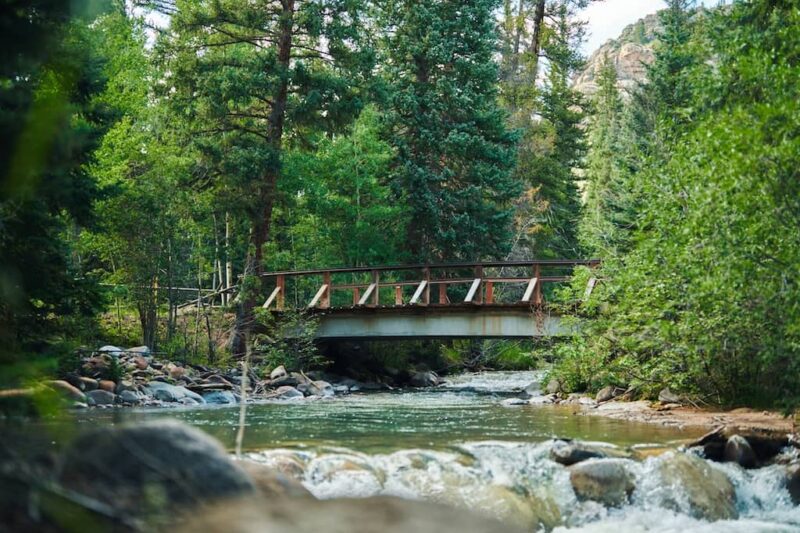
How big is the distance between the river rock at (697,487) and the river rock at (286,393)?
1037 cm

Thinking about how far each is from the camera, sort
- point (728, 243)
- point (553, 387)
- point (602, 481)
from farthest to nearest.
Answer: point (553, 387)
point (728, 243)
point (602, 481)

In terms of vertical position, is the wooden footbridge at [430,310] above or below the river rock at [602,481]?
above

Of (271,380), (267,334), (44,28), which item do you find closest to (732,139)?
(44,28)

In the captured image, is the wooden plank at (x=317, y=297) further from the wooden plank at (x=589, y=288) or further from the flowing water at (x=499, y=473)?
the flowing water at (x=499, y=473)

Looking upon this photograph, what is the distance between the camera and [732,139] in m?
9.16

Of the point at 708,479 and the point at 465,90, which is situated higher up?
the point at 465,90

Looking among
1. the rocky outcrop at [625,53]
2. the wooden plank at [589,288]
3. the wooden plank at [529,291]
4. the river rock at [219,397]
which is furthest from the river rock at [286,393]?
the rocky outcrop at [625,53]

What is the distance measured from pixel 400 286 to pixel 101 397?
377 inches

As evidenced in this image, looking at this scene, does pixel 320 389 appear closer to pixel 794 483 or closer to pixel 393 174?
pixel 393 174

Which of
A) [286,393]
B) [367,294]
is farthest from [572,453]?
[367,294]

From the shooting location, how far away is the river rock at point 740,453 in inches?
333

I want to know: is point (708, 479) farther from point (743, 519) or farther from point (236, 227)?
point (236, 227)

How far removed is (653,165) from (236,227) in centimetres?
1438

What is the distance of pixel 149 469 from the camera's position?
3660 mm
